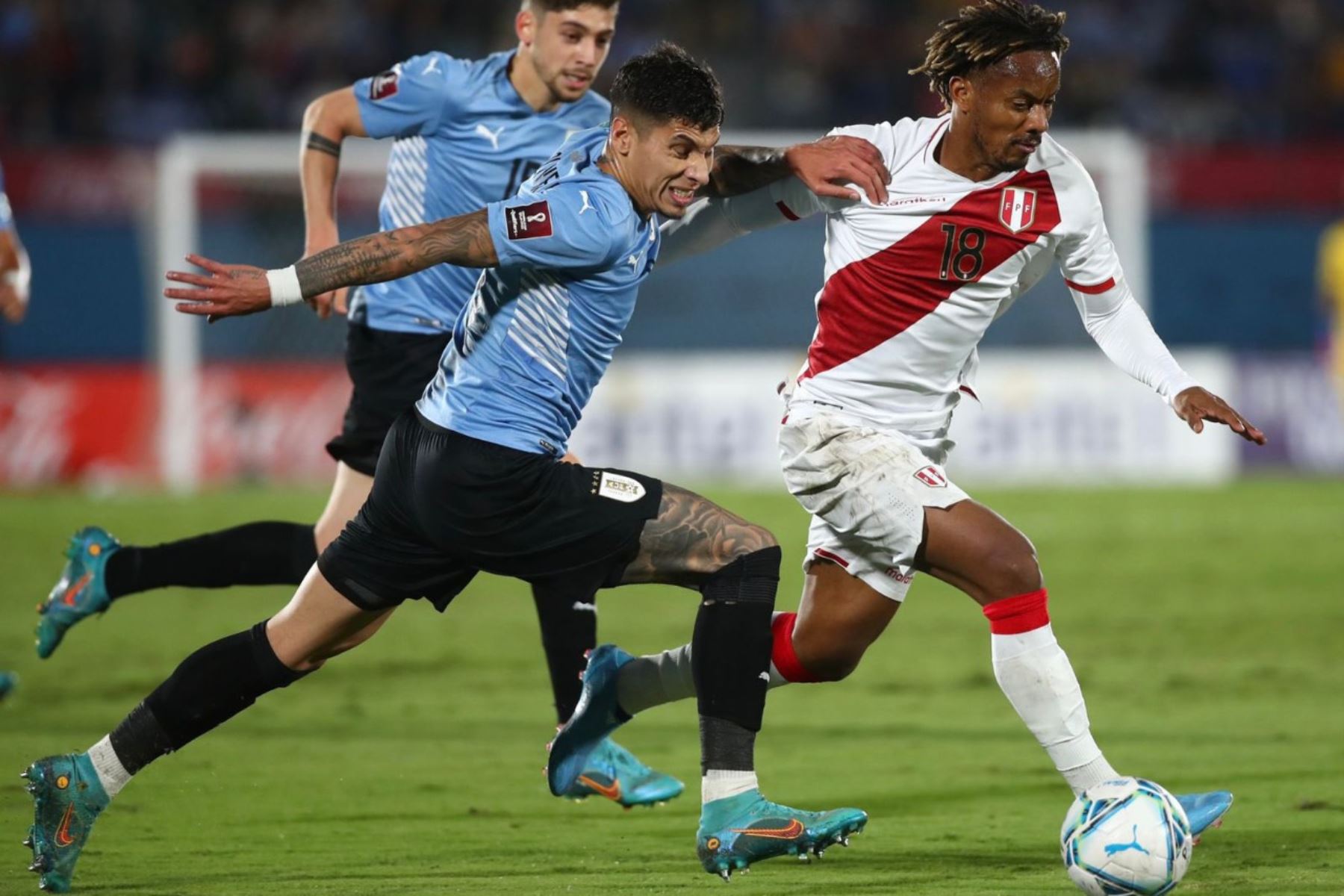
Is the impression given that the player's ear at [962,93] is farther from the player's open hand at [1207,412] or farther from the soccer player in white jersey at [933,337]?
the player's open hand at [1207,412]

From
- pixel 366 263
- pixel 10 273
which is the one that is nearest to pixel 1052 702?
pixel 366 263

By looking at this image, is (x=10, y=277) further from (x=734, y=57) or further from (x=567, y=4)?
(x=734, y=57)

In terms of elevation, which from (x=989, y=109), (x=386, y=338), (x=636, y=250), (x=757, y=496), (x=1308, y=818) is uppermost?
(x=989, y=109)

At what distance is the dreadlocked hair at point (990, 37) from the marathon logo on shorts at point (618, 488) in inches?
58.4

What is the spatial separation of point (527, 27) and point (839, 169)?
4.94 ft

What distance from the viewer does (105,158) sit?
1819 cm

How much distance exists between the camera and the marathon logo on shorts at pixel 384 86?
648 cm

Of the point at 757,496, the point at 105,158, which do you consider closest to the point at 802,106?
the point at 757,496

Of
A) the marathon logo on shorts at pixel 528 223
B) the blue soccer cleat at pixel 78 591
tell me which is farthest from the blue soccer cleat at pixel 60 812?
the marathon logo on shorts at pixel 528 223

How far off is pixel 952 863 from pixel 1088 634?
5040mm

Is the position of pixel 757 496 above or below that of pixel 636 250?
below

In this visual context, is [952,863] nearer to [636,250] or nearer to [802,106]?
[636,250]

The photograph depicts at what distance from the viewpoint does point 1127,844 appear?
455 centimetres

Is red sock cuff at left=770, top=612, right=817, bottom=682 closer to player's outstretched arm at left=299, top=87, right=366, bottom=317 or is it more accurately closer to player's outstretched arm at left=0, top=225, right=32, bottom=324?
player's outstretched arm at left=299, top=87, right=366, bottom=317
